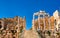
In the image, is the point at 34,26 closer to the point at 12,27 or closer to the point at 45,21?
the point at 45,21

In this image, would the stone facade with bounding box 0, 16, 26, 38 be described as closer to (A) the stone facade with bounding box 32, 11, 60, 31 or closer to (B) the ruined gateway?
(B) the ruined gateway

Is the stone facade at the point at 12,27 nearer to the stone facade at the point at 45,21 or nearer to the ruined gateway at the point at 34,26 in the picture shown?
the ruined gateway at the point at 34,26

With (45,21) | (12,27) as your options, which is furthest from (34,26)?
(12,27)

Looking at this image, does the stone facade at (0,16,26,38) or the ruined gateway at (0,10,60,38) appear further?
the stone facade at (0,16,26,38)

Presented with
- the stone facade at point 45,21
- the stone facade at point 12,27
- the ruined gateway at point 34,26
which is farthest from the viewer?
the stone facade at point 45,21

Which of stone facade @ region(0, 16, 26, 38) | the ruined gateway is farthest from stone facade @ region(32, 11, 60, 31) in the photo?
stone facade @ region(0, 16, 26, 38)

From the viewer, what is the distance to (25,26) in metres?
67.2

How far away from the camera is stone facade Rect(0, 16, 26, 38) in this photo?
2489 inches

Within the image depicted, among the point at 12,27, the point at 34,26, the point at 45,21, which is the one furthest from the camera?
the point at 45,21

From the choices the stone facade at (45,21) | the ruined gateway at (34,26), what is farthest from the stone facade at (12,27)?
the stone facade at (45,21)

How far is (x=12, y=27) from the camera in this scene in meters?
67.6

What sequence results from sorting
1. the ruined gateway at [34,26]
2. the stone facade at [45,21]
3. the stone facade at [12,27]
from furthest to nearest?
the stone facade at [45,21], the stone facade at [12,27], the ruined gateway at [34,26]

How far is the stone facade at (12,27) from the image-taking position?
207 feet

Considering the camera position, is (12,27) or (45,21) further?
(45,21)
